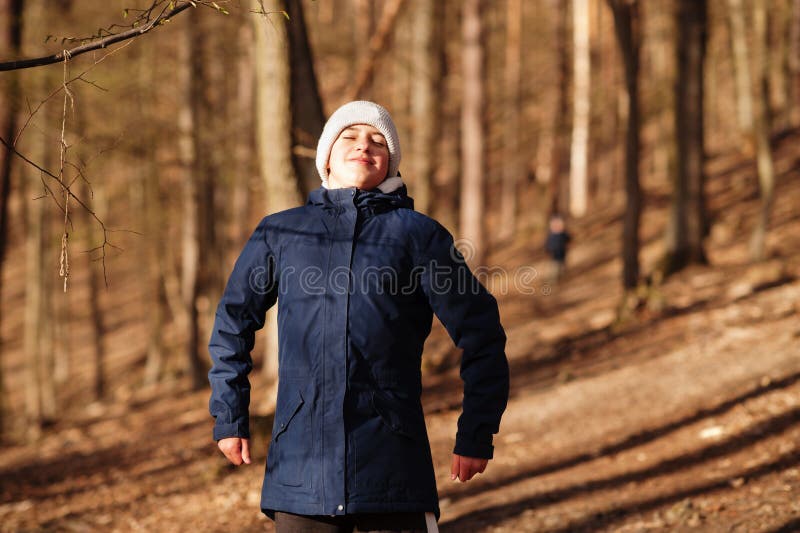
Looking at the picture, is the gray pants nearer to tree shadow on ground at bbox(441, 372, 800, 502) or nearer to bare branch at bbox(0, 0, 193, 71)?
bare branch at bbox(0, 0, 193, 71)

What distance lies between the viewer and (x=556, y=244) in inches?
698

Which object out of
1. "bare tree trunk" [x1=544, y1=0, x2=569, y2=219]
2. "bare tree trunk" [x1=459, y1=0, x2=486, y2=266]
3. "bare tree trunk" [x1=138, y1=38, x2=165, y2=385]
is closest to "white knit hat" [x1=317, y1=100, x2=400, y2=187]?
"bare tree trunk" [x1=459, y1=0, x2=486, y2=266]

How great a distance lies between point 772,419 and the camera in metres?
7.41

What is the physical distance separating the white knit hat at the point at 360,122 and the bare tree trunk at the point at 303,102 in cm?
441

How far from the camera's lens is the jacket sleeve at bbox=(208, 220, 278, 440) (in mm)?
2902

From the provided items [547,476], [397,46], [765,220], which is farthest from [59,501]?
[397,46]

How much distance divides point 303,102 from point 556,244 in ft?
35.5

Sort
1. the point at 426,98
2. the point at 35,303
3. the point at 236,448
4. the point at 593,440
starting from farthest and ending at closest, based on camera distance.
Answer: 1. the point at 35,303
2. the point at 426,98
3. the point at 593,440
4. the point at 236,448

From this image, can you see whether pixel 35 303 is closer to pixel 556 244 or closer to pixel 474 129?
pixel 474 129

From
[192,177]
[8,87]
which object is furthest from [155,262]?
[8,87]

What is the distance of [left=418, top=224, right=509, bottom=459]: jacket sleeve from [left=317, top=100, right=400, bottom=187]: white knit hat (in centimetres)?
46

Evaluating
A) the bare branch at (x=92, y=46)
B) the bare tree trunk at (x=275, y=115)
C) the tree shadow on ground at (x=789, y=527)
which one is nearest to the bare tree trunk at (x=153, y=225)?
the bare tree trunk at (x=275, y=115)

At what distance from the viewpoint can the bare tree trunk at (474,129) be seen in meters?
12.2

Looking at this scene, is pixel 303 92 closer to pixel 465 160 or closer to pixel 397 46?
pixel 465 160
